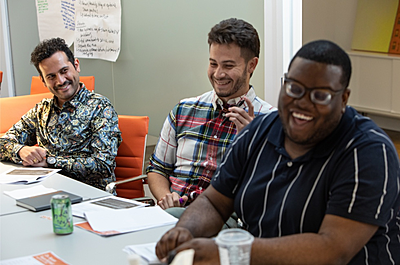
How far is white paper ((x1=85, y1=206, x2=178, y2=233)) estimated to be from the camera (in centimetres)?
176

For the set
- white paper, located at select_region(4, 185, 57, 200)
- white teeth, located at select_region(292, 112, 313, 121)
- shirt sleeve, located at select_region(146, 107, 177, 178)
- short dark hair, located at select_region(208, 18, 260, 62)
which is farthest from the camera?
shirt sleeve, located at select_region(146, 107, 177, 178)

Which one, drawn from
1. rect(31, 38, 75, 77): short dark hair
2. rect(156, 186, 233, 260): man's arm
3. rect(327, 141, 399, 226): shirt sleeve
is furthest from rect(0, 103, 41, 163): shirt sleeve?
rect(327, 141, 399, 226): shirt sleeve

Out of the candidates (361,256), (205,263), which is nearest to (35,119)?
(205,263)

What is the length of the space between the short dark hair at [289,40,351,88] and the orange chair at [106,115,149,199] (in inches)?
58.3

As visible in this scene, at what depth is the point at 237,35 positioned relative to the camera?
232 centimetres

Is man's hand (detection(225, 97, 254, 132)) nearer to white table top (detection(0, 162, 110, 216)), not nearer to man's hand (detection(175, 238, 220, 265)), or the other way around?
white table top (detection(0, 162, 110, 216))

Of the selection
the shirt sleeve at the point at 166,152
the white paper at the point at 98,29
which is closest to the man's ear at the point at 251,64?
the shirt sleeve at the point at 166,152

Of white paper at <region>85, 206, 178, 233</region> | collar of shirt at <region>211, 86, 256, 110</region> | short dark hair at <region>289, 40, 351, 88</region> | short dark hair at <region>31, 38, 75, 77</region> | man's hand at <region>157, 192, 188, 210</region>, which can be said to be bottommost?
man's hand at <region>157, 192, 188, 210</region>

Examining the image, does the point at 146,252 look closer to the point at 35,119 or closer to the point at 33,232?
the point at 33,232

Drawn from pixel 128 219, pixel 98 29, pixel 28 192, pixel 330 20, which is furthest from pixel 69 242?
pixel 330 20

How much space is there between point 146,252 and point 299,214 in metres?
0.47

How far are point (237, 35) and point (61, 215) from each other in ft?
3.75

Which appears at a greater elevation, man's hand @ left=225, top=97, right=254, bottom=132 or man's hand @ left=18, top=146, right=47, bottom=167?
man's hand @ left=225, top=97, right=254, bottom=132

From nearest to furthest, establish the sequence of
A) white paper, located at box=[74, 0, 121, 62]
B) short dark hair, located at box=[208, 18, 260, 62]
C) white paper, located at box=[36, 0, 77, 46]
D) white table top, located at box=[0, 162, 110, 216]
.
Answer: white table top, located at box=[0, 162, 110, 216]
short dark hair, located at box=[208, 18, 260, 62]
white paper, located at box=[74, 0, 121, 62]
white paper, located at box=[36, 0, 77, 46]
